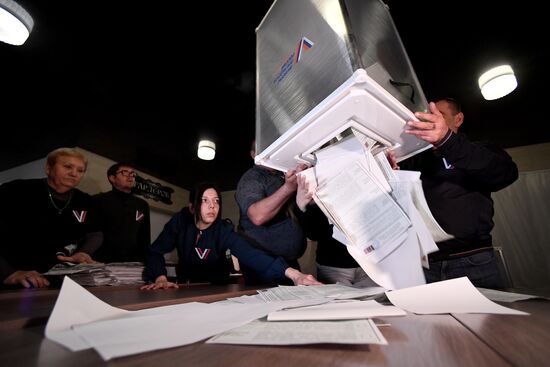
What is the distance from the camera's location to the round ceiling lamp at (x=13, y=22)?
4.11 ft

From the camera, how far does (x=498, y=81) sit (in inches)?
75.5

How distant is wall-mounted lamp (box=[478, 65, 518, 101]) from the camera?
1879 millimetres

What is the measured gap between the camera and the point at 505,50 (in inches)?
74.8

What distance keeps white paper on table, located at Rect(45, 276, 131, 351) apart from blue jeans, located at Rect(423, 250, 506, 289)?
102 centimetres

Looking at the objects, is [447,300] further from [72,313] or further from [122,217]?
[122,217]

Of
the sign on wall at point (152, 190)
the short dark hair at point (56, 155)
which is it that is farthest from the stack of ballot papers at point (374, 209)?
the sign on wall at point (152, 190)

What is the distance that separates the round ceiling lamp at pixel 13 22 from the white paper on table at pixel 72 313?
5.73 ft

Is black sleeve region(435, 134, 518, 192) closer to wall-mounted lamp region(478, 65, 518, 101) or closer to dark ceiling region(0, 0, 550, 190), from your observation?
dark ceiling region(0, 0, 550, 190)

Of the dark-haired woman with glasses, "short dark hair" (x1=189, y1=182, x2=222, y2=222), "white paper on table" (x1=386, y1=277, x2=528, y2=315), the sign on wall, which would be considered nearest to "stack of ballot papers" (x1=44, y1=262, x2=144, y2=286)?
the dark-haired woman with glasses

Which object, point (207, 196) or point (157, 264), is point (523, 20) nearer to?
point (207, 196)

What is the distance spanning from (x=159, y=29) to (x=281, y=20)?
1.26 meters

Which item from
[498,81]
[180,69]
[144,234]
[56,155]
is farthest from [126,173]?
[498,81]

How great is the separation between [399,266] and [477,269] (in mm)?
443

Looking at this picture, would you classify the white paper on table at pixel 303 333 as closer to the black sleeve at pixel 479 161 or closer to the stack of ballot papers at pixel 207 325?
the stack of ballot papers at pixel 207 325
